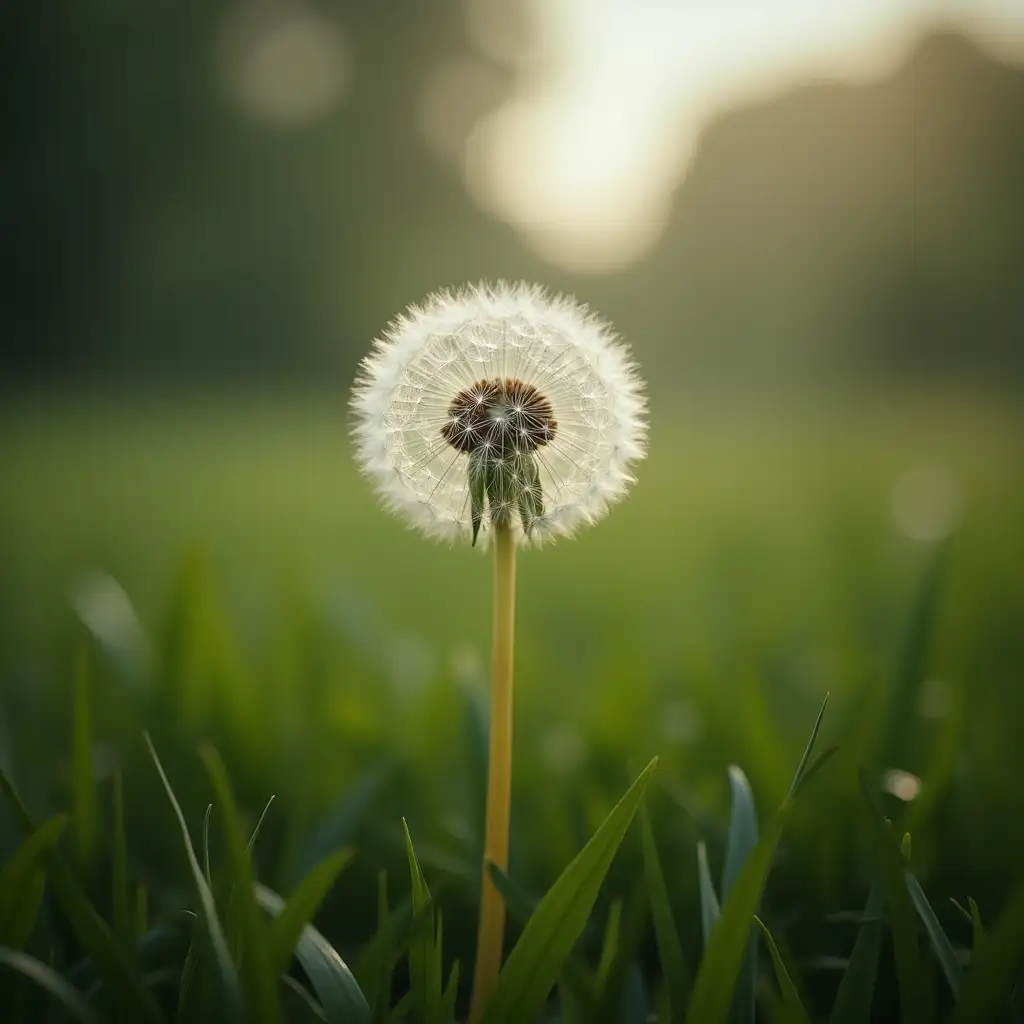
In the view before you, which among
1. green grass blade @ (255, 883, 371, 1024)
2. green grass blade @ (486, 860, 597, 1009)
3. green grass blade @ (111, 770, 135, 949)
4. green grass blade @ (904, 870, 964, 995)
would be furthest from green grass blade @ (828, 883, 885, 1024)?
green grass blade @ (111, 770, 135, 949)

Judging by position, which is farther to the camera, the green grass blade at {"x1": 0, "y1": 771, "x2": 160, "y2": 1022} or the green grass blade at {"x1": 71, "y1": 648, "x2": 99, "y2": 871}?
the green grass blade at {"x1": 71, "y1": 648, "x2": 99, "y2": 871}

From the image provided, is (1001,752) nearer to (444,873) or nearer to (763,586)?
(444,873)

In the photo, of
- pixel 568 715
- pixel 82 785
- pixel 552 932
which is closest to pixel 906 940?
pixel 552 932

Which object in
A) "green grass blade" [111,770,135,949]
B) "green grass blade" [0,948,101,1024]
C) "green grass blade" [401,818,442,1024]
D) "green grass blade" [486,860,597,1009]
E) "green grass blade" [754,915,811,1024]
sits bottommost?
"green grass blade" [0,948,101,1024]

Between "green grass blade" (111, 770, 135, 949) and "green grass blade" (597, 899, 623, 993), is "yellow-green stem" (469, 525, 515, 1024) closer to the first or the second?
"green grass blade" (597, 899, 623, 993)

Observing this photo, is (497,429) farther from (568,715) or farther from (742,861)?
(568,715)

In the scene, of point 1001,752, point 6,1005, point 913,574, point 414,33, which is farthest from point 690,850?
point 414,33
